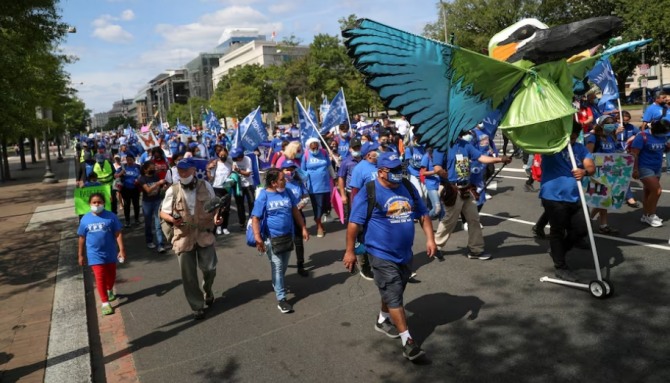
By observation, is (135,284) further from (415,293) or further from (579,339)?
(579,339)

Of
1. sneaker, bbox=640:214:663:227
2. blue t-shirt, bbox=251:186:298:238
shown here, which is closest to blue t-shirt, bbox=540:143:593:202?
sneaker, bbox=640:214:663:227

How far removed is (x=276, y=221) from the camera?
5.66 metres

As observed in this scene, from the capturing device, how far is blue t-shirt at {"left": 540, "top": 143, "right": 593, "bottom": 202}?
5.51 metres

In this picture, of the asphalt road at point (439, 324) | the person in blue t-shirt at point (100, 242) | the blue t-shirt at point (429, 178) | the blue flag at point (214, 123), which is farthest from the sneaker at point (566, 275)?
the blue flag at point (214, 123)

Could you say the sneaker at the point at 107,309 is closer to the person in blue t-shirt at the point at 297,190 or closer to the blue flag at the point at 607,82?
the person in blue t-shirt at the point at 297,190

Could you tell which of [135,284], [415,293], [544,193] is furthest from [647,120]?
[135,284]

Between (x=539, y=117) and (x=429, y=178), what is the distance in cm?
371

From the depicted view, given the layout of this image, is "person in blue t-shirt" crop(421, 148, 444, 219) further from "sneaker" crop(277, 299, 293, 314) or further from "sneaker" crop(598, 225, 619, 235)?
"sneaker" crop(277, 299, 293, 314)

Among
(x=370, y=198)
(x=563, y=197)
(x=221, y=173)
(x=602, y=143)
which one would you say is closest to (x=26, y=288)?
(x=221, y=173)

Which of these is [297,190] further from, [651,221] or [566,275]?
[651,221]

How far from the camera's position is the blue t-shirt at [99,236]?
5.93 m

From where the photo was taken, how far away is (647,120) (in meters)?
11.0

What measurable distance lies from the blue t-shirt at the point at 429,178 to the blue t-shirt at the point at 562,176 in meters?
2.53

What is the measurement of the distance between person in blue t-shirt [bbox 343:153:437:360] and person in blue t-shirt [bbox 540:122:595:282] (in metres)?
2.08
